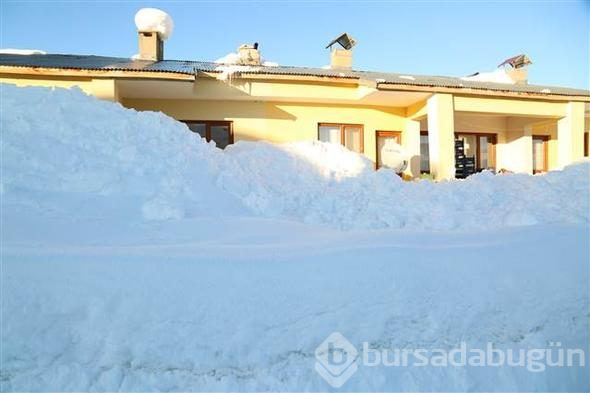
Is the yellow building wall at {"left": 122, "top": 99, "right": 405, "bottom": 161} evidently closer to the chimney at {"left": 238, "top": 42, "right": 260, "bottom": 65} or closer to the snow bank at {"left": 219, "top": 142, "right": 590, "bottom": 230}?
the chimney at {"left": 238, "top": 42, "right": 260, "bottom": 65}

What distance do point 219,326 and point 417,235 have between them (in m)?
2.51

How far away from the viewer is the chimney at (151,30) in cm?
1118

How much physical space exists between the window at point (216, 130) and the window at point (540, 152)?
1202cm

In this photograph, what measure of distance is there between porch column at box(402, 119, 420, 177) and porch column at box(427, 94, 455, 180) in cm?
118

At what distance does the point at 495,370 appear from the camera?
2840 mm

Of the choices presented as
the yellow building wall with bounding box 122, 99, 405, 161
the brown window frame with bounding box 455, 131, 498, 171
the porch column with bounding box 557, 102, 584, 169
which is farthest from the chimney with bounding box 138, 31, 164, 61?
the porch column with bounding box 557, 102, 584, 169

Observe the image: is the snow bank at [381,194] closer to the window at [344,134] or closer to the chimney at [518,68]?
the window at [344,134]

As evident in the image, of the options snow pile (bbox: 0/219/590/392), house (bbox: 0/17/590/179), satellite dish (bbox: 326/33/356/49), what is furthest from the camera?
satellite dish (bbox: 326/33/356/49)

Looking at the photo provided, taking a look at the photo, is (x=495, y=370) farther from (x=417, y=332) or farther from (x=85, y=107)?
(x=85, y=107)

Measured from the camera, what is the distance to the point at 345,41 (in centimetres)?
1279

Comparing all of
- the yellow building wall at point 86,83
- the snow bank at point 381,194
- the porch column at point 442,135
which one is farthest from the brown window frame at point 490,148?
→ the yellow building wall at point 86,83

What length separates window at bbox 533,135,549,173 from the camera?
558 inches

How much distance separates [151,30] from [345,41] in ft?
21.4

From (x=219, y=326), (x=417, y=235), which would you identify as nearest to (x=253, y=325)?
(x=219, y=326)
